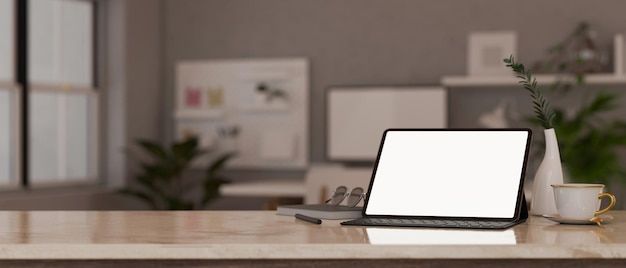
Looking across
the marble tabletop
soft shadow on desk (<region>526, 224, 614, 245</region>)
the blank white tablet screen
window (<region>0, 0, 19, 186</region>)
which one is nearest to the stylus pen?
the marble tabletop

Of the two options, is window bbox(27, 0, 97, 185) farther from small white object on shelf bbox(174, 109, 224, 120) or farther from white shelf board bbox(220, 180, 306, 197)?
white shelf board bbox(220, 180, 306, 197)

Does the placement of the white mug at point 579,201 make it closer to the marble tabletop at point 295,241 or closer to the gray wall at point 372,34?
the marble tabletop at point 295,241

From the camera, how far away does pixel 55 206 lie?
18.3 feet

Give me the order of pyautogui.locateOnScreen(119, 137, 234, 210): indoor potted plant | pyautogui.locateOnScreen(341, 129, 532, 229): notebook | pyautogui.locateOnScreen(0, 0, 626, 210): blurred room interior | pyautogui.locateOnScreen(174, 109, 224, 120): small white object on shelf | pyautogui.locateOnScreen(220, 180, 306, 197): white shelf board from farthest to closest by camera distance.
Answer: pyautogui.locateOnScreen(174, 109, 224, 120): small white object on shelf, pyautogui.locateOnScreen(119, 137, 234, 210): indoor potted plant, pyautogui.locateOnScreen(0, 0, 626, 210): blurred room interior, pyautogui.locateOnScreen(220, 180, 306, 197): white shelf board, pyautogui.locateOnScreen(341, 129, 532, 229): notebook

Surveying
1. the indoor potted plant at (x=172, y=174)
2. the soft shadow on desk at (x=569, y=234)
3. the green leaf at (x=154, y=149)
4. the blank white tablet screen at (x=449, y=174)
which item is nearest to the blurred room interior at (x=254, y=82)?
the indoor potted plant at (x=172, y=174)

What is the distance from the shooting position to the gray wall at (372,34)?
19.4 ft

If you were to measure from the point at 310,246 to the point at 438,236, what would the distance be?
10.0 inches

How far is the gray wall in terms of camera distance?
591 cm

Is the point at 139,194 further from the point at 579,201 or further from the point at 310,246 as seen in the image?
the point at 310,246

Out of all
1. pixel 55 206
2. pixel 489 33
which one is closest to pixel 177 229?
pixel 55 206

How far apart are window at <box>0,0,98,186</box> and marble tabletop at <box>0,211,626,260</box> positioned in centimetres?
363

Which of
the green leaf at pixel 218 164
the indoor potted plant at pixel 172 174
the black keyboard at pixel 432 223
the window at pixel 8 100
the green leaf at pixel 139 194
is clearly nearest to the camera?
the black keyboard at pixel 432 223

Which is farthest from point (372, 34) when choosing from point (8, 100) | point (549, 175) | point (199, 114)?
point (549, 175)

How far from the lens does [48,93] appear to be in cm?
578
